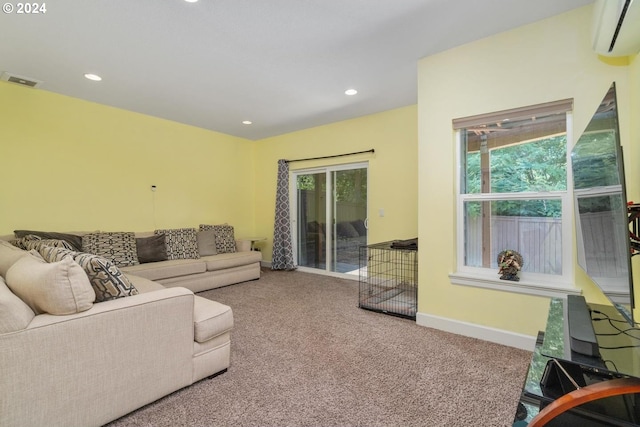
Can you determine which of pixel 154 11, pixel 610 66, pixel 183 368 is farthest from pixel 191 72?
pixel 610 66

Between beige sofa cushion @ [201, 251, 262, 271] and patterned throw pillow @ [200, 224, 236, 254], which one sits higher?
patterned throw pillow @ [200, 224, 236, 254]

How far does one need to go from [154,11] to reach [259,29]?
29.9 inches

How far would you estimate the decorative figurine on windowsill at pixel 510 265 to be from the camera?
2402 mm

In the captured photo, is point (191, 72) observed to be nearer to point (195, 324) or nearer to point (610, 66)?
point (195, 324)

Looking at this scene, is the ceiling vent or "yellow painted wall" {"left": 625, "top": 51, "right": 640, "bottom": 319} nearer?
"yellow painted wall" {"left": 625, "top": 51, "right": 640, "bottom": 319}

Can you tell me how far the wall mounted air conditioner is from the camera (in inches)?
59.4

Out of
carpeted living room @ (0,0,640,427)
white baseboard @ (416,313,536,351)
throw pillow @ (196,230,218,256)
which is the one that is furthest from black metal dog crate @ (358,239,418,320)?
throw pillow @ (196,230,218,256)

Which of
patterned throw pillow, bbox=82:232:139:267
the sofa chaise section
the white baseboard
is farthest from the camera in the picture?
patterned throw pillow, bbox=82:232:139:267

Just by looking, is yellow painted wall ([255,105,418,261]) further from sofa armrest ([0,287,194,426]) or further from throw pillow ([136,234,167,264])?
sofa armrest ([0,287,194,426])

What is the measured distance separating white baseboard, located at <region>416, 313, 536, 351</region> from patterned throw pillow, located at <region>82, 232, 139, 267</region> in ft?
11.7

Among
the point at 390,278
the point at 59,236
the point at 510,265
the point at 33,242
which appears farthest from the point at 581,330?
the point at 59,236

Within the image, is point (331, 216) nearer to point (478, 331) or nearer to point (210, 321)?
point (478, 331)

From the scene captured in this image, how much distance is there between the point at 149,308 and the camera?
1676mm

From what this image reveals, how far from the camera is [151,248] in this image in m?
4.03
